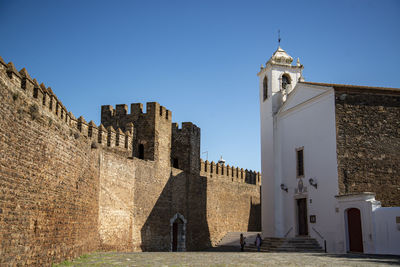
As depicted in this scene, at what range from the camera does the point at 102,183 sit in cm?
1655

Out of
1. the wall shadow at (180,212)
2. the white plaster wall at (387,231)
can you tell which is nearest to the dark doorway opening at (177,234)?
the wall shadow at (180,212)

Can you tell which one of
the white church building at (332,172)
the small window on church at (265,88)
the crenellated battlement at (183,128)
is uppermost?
the small window on church at (265,88)

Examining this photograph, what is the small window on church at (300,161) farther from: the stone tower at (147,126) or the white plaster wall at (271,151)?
the stone tower at (147,126)

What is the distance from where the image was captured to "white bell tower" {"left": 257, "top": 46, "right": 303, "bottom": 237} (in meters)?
21.6

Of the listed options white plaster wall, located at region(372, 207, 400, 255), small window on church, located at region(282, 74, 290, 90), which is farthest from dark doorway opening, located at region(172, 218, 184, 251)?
white plaster wall, located at region(372, 207, 400, 255)

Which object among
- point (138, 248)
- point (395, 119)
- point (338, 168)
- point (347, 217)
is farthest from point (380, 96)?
point (138, 248)

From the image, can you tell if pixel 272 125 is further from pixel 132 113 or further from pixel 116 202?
pixel 116 202

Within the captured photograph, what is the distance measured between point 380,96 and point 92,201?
1278 centimetres

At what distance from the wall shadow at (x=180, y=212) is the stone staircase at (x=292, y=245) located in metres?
4.27

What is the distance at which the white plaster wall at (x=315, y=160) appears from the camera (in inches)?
699

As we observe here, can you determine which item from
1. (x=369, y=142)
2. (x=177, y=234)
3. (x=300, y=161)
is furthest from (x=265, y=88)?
(x=177, y=234)

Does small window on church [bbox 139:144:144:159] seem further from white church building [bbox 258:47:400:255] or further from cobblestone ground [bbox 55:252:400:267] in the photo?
cobblestone ground [bbox 55:252:400:267]

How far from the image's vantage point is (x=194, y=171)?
23.8m

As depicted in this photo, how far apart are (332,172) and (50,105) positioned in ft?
38.5
